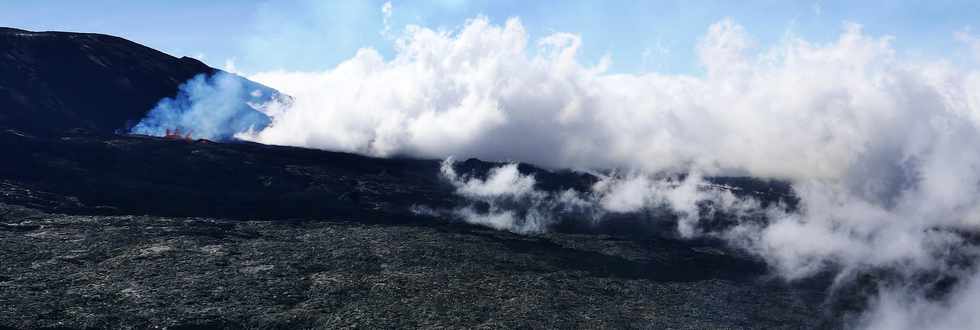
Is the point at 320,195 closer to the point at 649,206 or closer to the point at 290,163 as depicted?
the point at 290,163

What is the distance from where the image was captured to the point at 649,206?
67188mm

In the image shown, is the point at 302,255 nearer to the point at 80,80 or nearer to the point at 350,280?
the point at 350,280

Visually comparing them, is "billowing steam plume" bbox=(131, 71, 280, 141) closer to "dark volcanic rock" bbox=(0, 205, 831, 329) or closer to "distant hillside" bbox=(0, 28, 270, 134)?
"distant hillside" bbox=(0, 28, 270, 134)

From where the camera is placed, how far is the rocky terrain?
110ft

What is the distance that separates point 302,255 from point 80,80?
6301 cm

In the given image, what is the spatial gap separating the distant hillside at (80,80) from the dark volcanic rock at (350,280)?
3936 cm

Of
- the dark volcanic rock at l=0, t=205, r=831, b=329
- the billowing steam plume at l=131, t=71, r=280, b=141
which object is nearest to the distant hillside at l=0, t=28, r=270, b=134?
the billowing steam plume at l=131, t=71, r=280, b=141

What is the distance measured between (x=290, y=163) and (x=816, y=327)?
47815 mm

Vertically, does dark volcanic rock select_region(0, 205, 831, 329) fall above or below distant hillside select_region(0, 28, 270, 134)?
below

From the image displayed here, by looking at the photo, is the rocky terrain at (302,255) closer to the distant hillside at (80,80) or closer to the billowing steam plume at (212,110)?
the distant hillside at (80,80)

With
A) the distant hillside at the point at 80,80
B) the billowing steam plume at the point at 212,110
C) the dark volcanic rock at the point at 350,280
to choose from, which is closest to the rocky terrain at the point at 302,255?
the dark volcanic rock at the point at 350,280

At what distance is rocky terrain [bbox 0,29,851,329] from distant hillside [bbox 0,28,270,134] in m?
3.87

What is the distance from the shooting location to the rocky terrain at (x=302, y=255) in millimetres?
33562

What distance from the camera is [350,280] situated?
38.4 m
